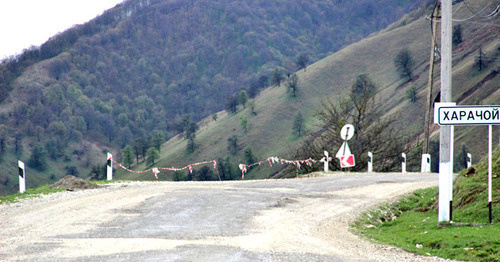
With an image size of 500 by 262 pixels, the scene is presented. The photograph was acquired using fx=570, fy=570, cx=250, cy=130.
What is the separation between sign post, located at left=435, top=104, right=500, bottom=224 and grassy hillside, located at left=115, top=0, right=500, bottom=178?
4128 inches

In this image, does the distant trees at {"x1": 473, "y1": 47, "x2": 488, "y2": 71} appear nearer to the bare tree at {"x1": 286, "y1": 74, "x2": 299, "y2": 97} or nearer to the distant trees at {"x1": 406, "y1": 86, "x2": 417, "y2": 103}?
the distant trees at {"x1": 406, "y1": 86, "x2": 417, "y2": 103}

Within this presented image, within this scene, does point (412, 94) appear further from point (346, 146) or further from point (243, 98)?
point (346, 146)

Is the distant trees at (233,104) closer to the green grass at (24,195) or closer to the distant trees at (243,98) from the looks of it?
the distant trees at (243,98)

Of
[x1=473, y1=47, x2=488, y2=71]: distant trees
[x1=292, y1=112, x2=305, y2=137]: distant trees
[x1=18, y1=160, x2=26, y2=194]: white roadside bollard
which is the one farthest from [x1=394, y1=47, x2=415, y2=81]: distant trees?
[x1=18, y1=160, x2=26, y2=194]: white roadside bollard

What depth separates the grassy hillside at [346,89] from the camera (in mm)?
128250

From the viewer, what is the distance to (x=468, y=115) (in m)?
11.6

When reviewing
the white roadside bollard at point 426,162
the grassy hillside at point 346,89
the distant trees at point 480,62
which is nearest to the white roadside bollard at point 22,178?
the white roadside bollard at point 426,162

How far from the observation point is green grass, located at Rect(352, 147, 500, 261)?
9609mm

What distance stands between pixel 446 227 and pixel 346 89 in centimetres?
16772

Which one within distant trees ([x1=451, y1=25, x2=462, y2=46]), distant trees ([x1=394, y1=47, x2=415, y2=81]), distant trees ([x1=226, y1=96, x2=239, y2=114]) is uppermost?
distant trees ([x1=451, y1=25, x2=462, y2=46])

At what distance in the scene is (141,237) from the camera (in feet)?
33.1

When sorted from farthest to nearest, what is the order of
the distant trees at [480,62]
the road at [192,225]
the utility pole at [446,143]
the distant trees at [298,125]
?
1. the distant trees at [298,125]
2. the distant trees at [480,62]
3. the utility pole at [446,143]
4. the road at [192,225]

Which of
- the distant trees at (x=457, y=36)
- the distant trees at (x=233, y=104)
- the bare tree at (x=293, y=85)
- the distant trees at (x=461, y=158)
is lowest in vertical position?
the distant trees at (x=461, y=158)

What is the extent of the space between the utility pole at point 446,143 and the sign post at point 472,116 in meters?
0.20
